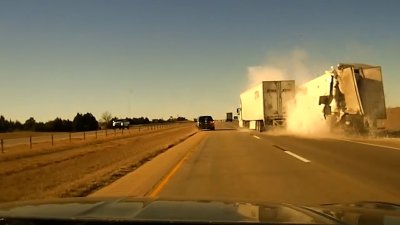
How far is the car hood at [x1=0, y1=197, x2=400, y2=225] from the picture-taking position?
4.46m

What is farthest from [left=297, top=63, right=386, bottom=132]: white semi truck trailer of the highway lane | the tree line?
the tree line

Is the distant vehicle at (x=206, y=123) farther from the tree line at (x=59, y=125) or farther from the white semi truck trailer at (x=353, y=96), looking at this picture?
the tree line at (x=59, y=125)

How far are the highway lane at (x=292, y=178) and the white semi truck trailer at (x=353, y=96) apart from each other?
10.8m

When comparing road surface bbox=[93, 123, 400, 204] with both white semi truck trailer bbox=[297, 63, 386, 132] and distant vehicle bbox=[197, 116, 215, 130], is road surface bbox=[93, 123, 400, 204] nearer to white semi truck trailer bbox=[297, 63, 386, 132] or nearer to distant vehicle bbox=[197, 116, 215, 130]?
white semi truck trailer bbox=[297, 63, 386, 132]

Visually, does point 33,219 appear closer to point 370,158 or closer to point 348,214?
point 348,214

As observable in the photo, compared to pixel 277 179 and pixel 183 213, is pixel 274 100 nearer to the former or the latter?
pixel 277 179

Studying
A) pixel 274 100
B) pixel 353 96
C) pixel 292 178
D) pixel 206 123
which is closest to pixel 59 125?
pixel 206 123

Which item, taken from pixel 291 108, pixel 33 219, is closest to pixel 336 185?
pixel 33 219

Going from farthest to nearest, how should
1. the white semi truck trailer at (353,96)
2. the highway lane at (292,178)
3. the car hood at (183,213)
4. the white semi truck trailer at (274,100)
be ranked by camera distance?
the white semi truck trailer at (274,100) < the white semi truck trailer at (353,96) < the highway lane at (292,178) < the car hood at (183,213)

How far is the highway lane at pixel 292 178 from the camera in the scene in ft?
37.3

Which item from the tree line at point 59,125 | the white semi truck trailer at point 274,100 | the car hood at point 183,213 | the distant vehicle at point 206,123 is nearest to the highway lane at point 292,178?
the car hood at point 183,213

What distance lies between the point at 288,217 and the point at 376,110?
29262 mm

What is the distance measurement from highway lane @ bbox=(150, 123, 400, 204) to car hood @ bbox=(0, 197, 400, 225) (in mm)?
2217

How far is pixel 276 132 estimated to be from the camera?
5044 centimetres
